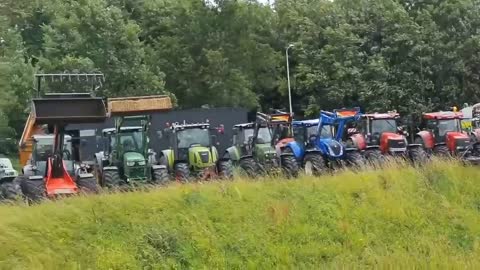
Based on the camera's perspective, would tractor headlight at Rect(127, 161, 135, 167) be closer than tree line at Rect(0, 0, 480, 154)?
Yes

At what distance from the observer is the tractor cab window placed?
66.0ft

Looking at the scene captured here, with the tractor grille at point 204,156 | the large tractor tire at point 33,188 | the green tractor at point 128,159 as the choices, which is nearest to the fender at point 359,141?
the tractor grille at point 204,156

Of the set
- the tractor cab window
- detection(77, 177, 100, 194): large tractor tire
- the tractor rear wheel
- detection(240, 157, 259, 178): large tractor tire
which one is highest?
the tractor cab window

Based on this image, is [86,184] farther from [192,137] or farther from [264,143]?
[264,143]

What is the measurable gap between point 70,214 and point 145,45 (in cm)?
3050

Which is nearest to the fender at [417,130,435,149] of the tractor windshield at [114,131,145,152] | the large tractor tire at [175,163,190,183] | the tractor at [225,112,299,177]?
the tractor at [225,112,299,177]

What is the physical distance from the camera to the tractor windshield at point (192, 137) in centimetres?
2134

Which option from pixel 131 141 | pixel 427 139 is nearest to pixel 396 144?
pixel 427 139

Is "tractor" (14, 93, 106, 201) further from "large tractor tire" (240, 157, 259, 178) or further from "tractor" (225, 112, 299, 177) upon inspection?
"tractor" (225, 112, 299, 177)

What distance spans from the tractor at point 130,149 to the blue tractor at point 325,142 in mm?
4358

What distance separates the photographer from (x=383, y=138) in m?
23.1

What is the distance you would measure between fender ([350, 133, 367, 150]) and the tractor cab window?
6.86m

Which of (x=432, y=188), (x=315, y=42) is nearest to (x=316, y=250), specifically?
(x=432, y=188)

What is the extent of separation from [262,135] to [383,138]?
3.83 m
